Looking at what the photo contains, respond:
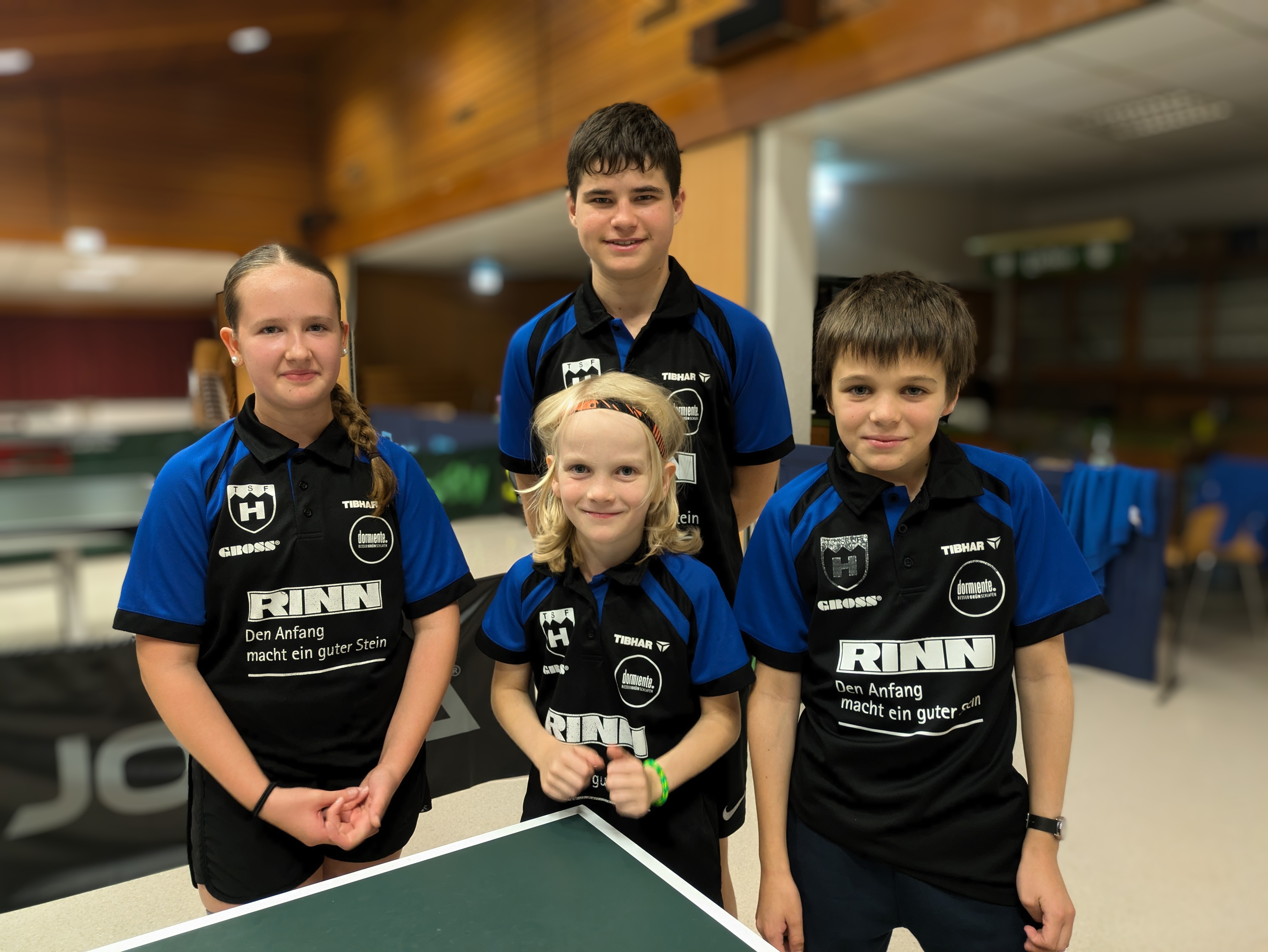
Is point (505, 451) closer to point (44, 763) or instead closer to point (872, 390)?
point (872, 390)

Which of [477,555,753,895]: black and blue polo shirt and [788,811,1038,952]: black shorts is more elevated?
[477,555,753,895]: black and blue polo shirt

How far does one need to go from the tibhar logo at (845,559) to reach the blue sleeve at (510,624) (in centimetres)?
46

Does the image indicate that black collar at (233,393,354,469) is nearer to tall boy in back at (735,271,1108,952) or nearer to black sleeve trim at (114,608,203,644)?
black sleeve trim at (114,608,203,644)

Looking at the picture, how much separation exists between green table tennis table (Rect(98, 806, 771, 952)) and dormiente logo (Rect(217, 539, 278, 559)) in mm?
483

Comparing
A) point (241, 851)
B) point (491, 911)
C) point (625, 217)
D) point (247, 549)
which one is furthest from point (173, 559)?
point (625, 217)

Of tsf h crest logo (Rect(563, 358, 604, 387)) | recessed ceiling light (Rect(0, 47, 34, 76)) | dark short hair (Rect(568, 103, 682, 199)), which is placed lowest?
tsf h crest logo (Rect(563, 358, 604, 387))

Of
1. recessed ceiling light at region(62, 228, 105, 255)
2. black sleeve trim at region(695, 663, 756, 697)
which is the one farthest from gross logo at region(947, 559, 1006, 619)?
recessed ceiling light at region(62, 228, 105, 255)

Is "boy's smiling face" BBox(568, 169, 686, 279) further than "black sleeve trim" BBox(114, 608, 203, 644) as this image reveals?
Yes

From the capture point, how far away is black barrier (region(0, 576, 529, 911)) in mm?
2033

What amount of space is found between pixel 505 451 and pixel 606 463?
1.76 feet

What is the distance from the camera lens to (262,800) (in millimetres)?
1233

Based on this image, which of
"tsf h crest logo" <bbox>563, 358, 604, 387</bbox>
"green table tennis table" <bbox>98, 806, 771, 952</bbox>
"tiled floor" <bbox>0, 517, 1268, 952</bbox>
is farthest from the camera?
"tiled floor" <bbox>0, 517, 1268, 952</bbox>

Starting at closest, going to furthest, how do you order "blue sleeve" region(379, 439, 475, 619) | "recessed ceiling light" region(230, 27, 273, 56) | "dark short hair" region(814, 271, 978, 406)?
"dark short hair" region(814, 271, 978, 406) → "blue sleeve" region(379, 439, 475, 619) → "recessed ceiling light" region(230, 27, 273, 56)

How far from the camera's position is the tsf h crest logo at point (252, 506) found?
125 cm
